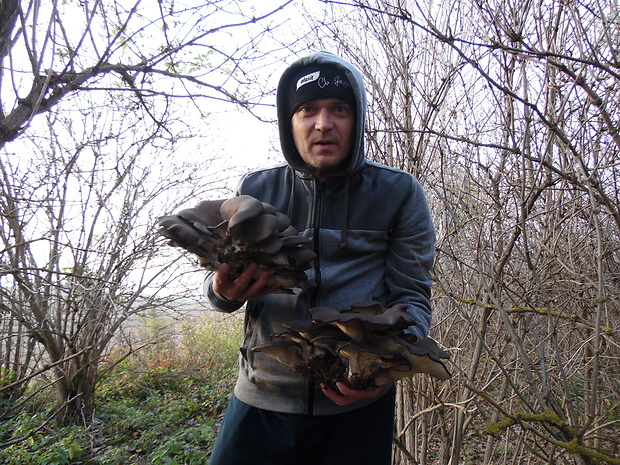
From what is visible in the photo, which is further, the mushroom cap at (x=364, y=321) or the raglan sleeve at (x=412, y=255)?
the raglan sleeve at (x=412, y=255)

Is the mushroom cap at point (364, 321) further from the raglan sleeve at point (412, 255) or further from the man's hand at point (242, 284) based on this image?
the raglan sleeve at point (412, 255)

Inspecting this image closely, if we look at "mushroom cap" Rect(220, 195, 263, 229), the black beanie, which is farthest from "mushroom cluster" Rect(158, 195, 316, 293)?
the black beanie

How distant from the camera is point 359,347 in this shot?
1.57m

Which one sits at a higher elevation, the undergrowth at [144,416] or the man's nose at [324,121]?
the man's nose at [324,121]

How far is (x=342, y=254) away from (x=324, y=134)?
66 cm

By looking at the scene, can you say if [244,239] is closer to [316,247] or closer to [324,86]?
[316,247]

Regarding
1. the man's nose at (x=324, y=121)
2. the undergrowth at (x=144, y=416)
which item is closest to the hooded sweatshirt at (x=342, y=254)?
the man's nose at (x=324, y=121)

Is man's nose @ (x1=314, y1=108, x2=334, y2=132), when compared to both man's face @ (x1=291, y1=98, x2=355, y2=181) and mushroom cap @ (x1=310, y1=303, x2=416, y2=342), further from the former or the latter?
mushroom cap @ (x1=310, y1=303, x2=416, y2=342)

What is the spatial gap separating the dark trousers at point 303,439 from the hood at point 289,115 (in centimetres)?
134

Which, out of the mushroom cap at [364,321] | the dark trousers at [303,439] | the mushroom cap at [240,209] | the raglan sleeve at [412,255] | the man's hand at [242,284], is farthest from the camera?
the raglan sleeve at [412,255]

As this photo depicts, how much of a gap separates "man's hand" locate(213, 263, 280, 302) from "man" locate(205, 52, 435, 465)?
0.04 metres

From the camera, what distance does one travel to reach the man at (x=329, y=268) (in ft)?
6.79

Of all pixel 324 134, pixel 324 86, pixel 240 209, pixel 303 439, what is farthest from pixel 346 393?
pixel 324 86

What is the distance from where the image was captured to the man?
6.79ft
